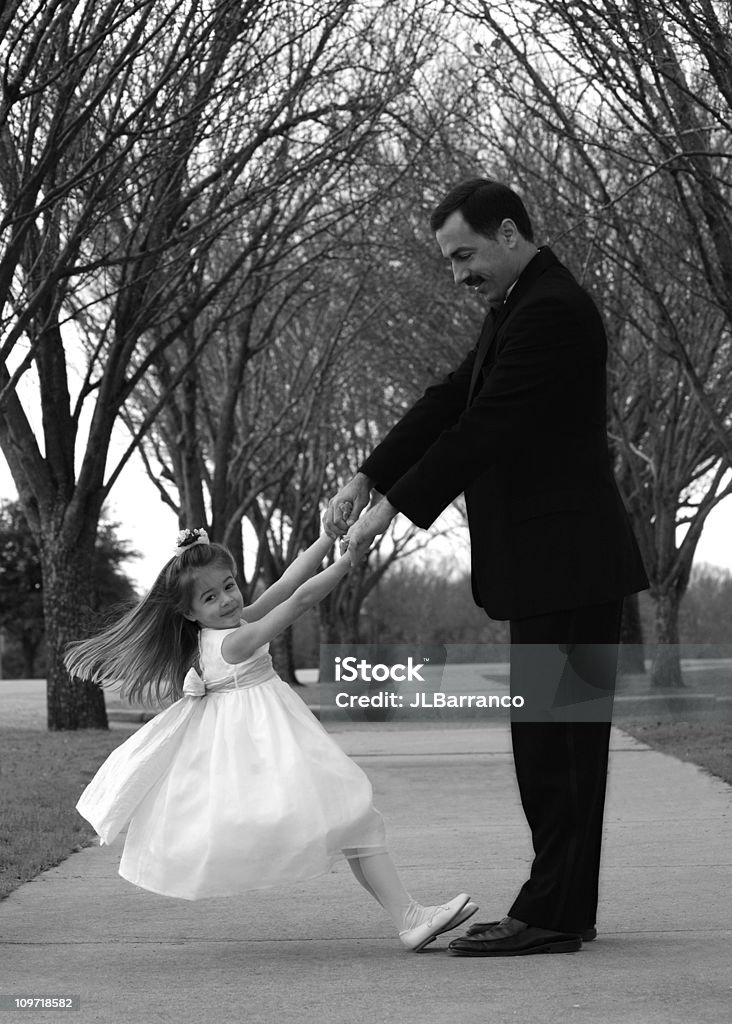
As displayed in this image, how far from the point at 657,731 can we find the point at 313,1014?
10544 mm

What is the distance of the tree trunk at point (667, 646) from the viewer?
22500 mm

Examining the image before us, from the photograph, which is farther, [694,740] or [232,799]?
[694,740]

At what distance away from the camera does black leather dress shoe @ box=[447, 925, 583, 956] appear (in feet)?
13.7

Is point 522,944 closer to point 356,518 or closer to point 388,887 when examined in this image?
point 388,887

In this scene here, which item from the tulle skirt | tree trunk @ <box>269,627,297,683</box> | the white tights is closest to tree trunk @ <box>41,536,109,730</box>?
the tulle skirt

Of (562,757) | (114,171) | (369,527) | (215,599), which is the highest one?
(114,171)

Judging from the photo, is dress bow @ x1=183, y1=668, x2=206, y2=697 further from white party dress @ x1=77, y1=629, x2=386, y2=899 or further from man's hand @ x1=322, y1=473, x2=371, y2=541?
man's hand @ x1=322, y1=473, x2=371, y2=541

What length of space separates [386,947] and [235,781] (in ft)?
2.14

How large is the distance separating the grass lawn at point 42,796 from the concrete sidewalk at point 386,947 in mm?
155

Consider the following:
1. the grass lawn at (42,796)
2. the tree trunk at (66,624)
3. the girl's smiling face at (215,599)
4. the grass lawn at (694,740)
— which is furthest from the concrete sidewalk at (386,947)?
the tree trunk at (66,624)

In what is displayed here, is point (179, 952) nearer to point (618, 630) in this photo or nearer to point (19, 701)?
point (618, 630)

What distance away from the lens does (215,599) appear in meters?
4.75

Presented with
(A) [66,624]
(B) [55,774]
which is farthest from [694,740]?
(A) [66,624]

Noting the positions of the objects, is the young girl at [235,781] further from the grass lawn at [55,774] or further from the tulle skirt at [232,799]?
the grass lawn at [55,774]
